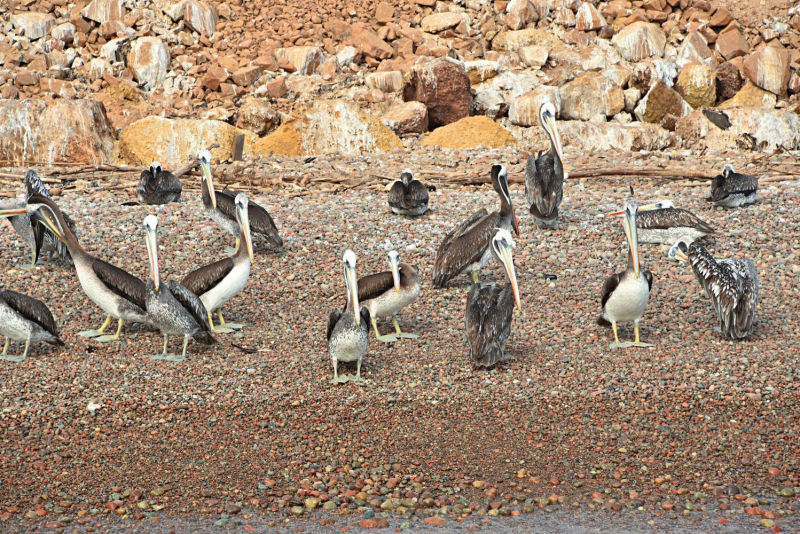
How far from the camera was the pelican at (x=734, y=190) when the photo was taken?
Answer: 9.24m

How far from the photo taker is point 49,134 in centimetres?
1388

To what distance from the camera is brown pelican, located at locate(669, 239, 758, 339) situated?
Result: 20.0 feet

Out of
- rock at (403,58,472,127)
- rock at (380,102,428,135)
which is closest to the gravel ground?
rock at (380,102,428,135)

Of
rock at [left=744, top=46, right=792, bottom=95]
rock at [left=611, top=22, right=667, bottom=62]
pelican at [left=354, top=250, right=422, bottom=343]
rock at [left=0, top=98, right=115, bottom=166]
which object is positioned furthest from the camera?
rock at [left=611, top=22, right=667, bottom=62]

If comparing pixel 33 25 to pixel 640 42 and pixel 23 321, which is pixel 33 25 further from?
pixel 23 321

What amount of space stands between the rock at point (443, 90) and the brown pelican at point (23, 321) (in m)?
13.4

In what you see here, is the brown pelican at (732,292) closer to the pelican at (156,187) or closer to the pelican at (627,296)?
the pelican at (627,296)

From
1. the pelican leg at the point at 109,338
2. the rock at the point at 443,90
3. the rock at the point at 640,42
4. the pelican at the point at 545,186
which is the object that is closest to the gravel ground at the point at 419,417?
the pelican leg at the point at 109,338

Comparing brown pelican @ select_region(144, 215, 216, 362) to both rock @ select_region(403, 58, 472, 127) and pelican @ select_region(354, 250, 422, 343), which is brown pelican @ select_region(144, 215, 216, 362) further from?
rock @ select_region(403, 58, 472, 127)

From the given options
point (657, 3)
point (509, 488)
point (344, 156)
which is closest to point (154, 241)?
point (509, 488)

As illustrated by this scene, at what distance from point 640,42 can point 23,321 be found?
19.7 meters

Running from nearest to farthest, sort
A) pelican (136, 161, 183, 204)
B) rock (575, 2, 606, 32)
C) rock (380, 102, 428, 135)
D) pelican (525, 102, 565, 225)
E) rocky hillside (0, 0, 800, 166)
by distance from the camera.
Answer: pelican (525, 102, 565, 225) < pelican (136, 161, 183, 204) < rocky hillside (0, 0, 800, 166) < rock (380, 102, 428, 135) < rock (575, 2, 606, 32)

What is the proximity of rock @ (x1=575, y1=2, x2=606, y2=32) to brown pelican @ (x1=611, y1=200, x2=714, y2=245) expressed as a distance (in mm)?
15968

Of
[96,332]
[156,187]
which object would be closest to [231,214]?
[156,187]
